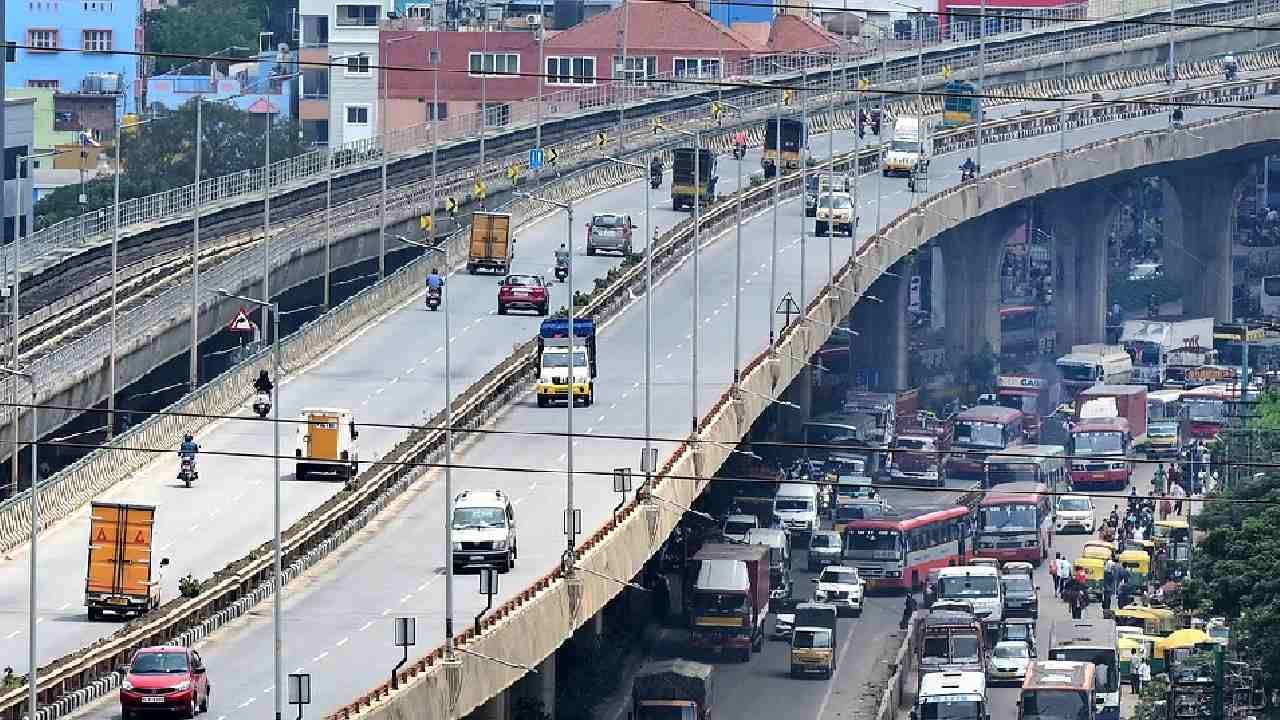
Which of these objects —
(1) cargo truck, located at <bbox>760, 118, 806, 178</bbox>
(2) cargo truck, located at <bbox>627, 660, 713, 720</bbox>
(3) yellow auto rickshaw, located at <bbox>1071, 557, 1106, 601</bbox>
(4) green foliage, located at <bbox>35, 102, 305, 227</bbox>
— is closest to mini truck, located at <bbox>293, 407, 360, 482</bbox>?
(2) cargo truck, located at <bbox>627, 660, 713, 720</bbox>

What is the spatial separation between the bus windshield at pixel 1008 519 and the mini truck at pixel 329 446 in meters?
32.9

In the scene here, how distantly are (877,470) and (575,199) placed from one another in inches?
1111

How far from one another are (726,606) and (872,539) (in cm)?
1463

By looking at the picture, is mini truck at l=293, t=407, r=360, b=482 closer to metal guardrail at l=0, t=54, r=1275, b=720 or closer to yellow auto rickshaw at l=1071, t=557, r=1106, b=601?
metal guardrail at l=0, t=54, r=1275, b=720

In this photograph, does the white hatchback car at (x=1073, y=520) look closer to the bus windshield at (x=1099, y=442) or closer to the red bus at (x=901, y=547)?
the bus windshield at (x=1099, y=442)

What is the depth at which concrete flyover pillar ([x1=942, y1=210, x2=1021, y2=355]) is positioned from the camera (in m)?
194

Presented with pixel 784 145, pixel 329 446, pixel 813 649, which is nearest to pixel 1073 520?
pixel 813 649

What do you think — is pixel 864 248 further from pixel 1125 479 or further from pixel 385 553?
pixel 385 553

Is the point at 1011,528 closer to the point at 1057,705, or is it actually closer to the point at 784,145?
the point at 1057,705

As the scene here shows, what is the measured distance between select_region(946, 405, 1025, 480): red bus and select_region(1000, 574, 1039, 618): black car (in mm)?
28595

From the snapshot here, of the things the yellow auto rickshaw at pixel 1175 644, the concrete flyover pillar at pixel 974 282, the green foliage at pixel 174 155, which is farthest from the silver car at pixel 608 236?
the yellow auto rickshaw at pixel 1175 644

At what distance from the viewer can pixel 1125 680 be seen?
340 ft

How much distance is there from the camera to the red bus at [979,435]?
473ft

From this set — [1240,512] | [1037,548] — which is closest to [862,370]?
[1037,548]
